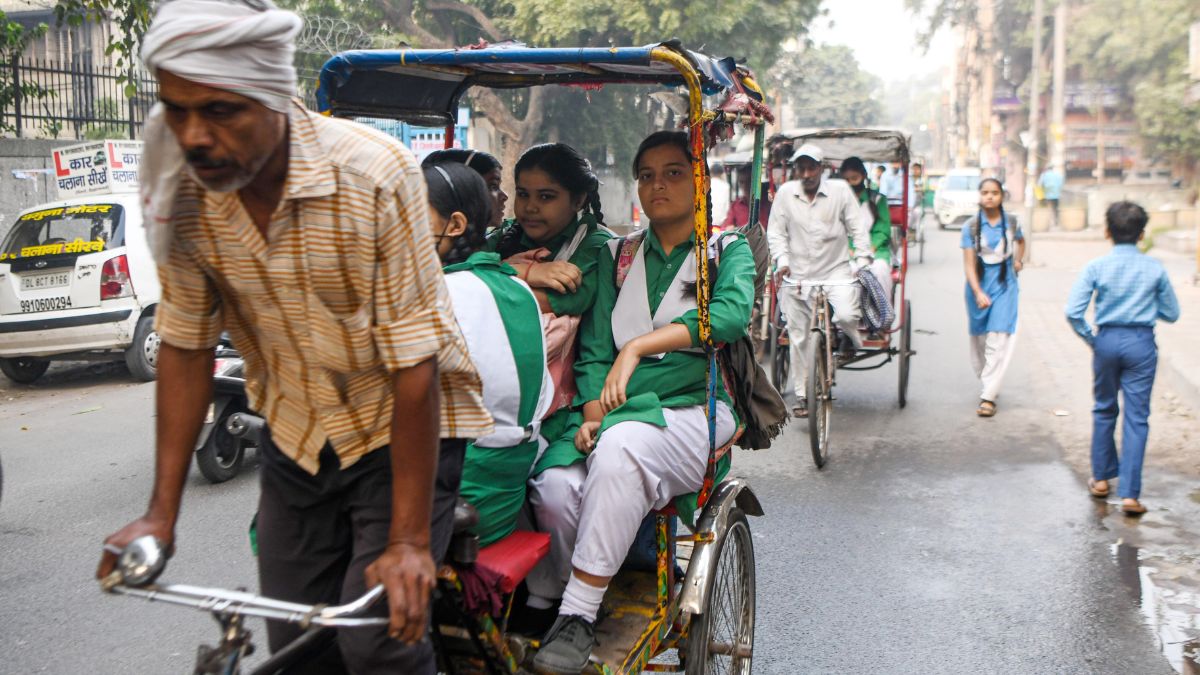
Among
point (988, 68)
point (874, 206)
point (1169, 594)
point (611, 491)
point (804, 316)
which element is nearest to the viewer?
point (611, 491)

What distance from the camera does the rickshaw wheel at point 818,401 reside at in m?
6.61

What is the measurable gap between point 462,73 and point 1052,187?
91.5 feet

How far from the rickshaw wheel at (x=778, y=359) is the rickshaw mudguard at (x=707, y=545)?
5.21 meters

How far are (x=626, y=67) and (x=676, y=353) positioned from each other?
0.90 m

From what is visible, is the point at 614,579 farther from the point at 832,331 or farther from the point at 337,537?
the point at 832,331

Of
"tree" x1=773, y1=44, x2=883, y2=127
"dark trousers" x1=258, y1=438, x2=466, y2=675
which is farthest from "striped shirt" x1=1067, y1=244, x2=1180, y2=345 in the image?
"tree" x1=773, y1=44, x2=883, y2=127

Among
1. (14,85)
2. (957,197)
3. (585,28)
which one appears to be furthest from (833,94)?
(14,85)

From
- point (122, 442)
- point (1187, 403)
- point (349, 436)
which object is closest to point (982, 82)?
point (1187, 403)

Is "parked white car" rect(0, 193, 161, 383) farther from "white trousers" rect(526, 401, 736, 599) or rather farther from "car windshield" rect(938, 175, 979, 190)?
"car windshield" rect(938, 175, 979, 190)

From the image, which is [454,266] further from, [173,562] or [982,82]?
[982,82]

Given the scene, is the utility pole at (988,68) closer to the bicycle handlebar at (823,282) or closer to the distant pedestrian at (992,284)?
the distant pedestrian at (992,284)

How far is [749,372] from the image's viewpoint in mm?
3449

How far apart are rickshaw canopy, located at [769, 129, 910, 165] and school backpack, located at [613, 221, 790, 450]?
21.7ft

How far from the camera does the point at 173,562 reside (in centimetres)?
496
